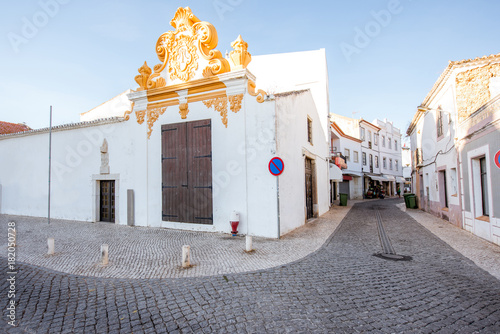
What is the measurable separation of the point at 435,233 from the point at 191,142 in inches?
353

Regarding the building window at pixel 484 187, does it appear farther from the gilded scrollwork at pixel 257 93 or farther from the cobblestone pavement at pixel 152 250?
the gilded scrollwork at pixel 257 93

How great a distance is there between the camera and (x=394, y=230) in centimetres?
1001

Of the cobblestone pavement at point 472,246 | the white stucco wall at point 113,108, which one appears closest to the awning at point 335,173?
the cobblestone pavement at point 472,246

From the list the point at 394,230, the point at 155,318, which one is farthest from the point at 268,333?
the point at 394,230

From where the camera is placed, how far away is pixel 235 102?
9.29 metres

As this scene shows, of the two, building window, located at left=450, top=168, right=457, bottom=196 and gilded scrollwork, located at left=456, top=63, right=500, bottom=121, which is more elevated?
gilded scrollwork, located at left=456, top=63, right=500, bottom=121

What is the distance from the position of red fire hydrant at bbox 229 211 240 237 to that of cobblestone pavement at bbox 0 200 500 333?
11.2 ft

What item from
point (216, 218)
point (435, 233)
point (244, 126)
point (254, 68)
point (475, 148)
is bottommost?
point (435, 233)

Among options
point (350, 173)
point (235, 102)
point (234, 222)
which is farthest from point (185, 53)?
point (350, 173)

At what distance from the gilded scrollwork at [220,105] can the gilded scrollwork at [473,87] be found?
8.24m

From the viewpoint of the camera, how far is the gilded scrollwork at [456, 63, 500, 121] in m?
9.27

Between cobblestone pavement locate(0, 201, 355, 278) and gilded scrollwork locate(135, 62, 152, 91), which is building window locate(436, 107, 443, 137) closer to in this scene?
cobblestone pavement locate(0, 201, 355, 278)

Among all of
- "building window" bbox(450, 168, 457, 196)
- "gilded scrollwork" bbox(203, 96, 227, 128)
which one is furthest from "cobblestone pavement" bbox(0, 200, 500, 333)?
"building window" bbox(450, 168, 457, 196)

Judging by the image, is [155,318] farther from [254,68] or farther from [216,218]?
[254,68]
